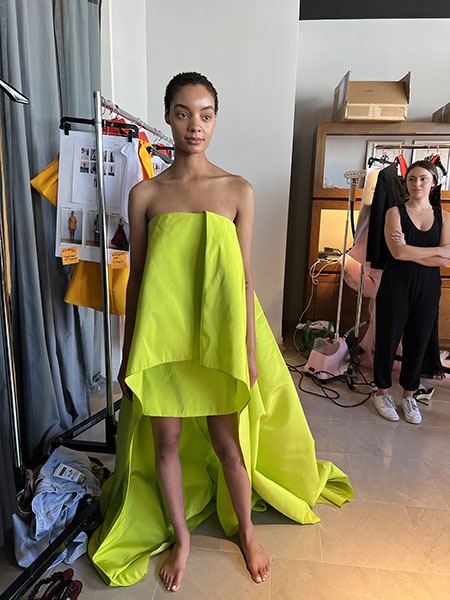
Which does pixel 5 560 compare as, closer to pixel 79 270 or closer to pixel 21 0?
pixel 79 270

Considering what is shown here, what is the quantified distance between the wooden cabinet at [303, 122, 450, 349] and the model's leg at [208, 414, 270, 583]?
226 centimetres

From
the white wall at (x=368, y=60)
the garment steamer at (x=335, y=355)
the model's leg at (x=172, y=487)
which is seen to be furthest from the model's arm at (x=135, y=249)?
the white wall at (x=368, y=60)

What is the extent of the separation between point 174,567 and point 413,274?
5.84 feet

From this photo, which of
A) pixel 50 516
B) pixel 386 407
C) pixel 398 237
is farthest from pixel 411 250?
pixel 50 516

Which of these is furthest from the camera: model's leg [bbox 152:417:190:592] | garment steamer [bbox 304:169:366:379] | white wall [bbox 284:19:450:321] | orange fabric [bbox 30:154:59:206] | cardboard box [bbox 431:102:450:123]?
white wall [bbox 284:19:450:321]

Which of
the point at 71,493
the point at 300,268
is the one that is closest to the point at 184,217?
the point at 71,493

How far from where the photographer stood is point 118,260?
175 cm

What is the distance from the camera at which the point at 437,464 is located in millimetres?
1913

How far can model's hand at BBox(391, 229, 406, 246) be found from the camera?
2.16 metres

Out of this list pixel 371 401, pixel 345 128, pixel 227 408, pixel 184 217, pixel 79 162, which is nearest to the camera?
pixel 184 217

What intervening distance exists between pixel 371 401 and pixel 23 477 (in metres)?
1.96

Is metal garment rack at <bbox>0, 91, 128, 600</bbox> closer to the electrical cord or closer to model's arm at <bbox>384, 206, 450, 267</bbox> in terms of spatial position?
the electrical cord

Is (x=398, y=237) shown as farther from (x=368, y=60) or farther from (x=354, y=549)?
(x=368, y=60)

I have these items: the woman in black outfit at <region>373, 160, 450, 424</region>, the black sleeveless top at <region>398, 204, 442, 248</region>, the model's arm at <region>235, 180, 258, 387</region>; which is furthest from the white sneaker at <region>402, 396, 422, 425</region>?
the model's arm at <region>235, 180, 258, 387</region>
